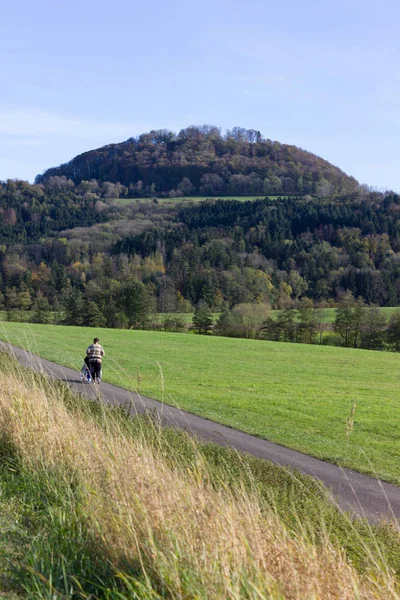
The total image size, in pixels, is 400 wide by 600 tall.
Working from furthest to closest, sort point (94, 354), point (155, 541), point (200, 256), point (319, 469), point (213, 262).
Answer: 1. point (200, 256)
2. point (213, 262)
3. point (94, 354)
4. point (319, 469)
5. point (155, 541)

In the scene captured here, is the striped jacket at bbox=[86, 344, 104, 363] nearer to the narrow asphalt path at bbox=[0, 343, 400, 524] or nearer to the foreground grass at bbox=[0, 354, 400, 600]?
the narrow asphalt path at bbox=[0, 343, 400, 524]

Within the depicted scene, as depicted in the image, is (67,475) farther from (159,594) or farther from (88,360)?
(88,360)

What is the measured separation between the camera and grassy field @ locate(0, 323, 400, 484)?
47.7ft

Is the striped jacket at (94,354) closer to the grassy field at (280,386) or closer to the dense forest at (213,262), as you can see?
the grassy field at (280,386)

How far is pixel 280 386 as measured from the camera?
87.4 feet

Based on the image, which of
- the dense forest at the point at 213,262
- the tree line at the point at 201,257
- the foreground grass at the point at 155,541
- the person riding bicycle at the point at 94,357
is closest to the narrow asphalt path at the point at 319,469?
the foreground grass at the point at 155,541

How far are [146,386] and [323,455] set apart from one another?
1137cm

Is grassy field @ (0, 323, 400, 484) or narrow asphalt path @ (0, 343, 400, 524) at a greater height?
narrow asphalt path @ (0, 343, 400, 524)

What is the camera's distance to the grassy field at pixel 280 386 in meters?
14.5

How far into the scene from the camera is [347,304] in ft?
228

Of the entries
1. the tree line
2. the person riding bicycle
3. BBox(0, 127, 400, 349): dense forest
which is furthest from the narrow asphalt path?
the tree line

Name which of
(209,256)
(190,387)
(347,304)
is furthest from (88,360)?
(209,256)

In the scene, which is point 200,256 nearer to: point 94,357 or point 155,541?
point 94,357

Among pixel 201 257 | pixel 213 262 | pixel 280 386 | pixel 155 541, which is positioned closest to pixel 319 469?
pixel 155 541
